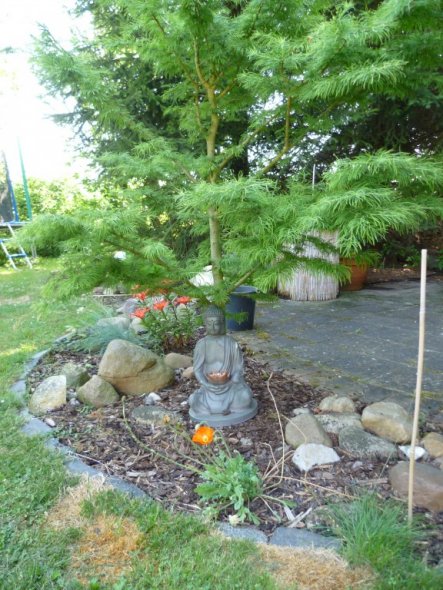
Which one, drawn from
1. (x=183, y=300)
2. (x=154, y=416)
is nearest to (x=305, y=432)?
(x=154, y=416)

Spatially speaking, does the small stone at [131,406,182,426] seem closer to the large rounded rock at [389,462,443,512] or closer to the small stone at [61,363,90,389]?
the small stone at [61,363,90,389]

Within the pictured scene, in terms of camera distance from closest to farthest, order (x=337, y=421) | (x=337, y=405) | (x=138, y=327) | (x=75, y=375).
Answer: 1. (x=337, y=421)
2. (x=337, y=405)
3. (x=75, y=375)
4. (x=138, y=327)

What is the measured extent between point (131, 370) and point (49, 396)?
518 mm

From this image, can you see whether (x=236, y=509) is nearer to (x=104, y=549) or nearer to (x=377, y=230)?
(x=104, y=549)

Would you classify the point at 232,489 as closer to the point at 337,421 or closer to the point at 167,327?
the point at 337,421

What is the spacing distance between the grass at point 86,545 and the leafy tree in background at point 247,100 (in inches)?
34.1

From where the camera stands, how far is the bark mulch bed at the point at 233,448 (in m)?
1.80

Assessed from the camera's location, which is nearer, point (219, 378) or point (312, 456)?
point (312, 456)

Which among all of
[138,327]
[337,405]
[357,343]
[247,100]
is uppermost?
[247,100]

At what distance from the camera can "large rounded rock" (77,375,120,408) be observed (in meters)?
2.73

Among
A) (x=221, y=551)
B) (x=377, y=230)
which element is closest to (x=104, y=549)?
(x=221, y=551)

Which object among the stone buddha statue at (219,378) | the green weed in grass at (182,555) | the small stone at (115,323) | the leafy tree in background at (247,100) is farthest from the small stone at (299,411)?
the small stone at (115,323)

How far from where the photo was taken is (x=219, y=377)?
2.46 metres

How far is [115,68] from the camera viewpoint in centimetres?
546
